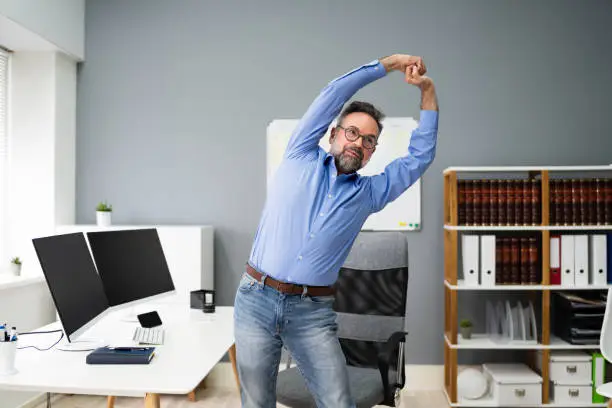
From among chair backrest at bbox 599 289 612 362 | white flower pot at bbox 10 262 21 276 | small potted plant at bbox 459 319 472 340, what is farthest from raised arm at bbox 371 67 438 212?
white flower pot at bbox 10 262 21 276

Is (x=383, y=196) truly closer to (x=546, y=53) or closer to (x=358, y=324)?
(x=358, y=324)

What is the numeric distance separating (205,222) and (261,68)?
1189 mm

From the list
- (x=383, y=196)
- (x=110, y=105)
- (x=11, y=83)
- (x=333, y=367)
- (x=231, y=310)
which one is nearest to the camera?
(x=333, y=367)

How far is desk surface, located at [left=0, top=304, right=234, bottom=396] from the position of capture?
180 centimetres

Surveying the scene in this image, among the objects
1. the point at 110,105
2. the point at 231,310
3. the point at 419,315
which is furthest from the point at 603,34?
the point at 110,105

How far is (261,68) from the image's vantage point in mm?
4223

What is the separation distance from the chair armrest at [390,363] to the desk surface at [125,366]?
65 cm

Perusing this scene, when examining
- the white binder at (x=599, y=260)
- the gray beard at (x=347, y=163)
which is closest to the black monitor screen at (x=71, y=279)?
the gray beard at (x=347, y=163)

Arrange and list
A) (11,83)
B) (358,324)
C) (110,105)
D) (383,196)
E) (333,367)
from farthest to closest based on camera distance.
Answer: (110,105) < (11,83) < (358,324) < (383,196) < (333,367)

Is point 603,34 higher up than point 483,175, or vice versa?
point 603,34

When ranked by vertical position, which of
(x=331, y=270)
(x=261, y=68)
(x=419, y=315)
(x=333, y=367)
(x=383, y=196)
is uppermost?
(x=261, y=68)

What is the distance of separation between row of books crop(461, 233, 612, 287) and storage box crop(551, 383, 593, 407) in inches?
25.1

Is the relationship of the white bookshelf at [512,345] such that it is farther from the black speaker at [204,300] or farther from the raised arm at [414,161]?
the raised arm at [414,161]

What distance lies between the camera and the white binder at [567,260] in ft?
12.1
